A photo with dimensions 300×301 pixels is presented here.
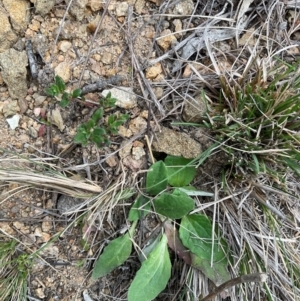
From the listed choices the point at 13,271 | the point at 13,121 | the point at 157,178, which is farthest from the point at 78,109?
the point at 13,271

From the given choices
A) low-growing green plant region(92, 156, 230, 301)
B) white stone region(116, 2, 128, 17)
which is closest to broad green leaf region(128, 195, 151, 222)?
low-growing green plant region(92, 156, 230, 301)

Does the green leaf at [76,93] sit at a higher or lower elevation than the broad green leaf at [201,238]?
higher

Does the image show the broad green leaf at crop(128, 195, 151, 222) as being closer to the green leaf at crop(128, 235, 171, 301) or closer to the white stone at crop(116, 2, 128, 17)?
the green leaf at crop(128, 235, 171, 301)

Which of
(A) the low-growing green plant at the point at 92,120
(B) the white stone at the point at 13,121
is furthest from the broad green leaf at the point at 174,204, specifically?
(B) the white stone at the point at 13,121

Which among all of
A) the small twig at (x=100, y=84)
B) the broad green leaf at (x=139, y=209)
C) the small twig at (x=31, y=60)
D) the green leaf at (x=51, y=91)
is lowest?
the broad green leaf at (x=139, y=209)

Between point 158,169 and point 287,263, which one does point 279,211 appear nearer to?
point 287,263

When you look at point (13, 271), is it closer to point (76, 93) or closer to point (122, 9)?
point (76, 93)

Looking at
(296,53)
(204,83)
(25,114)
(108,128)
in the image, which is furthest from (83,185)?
(296,53)

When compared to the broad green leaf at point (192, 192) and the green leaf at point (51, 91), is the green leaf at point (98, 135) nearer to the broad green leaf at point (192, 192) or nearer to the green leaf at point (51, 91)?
the green leaf at point (51, 91)
